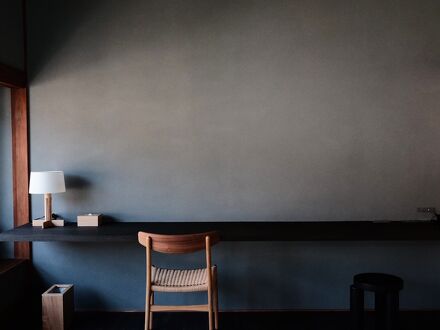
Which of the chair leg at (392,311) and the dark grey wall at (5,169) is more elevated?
the dark grey wall at (5,169)

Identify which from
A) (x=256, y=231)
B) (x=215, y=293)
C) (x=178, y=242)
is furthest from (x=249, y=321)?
(x=178, y=242)

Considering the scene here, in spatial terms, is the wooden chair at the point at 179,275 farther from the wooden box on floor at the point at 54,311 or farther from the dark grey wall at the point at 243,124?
the wooden box on floor at the point at 54,311

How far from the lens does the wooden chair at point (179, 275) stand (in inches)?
90.9

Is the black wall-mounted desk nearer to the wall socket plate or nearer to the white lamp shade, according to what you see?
the wall socket plate

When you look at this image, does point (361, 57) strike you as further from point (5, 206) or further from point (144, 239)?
point (5, 206)

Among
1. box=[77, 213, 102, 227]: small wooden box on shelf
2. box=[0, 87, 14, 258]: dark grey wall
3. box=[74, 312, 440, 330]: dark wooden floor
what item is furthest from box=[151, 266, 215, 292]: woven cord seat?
box=[0, 87, 14, 258]: dark grey wall

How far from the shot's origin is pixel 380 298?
2.57 metres

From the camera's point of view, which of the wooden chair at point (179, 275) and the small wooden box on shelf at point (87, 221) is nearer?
the wooden chair at point (179, 275)

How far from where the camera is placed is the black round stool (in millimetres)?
2361

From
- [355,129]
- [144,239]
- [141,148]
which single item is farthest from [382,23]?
[144,239]

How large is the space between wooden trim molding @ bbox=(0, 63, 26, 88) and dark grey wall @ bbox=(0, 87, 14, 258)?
20cm

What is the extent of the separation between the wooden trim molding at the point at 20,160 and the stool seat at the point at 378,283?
251cm

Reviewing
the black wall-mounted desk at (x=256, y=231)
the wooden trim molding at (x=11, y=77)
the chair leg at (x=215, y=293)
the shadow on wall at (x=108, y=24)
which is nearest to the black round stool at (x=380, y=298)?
the black wall-mounted desk at (x=256, y=231)

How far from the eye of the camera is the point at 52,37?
3105 mm
